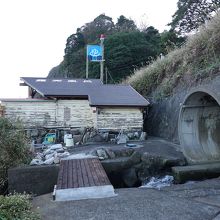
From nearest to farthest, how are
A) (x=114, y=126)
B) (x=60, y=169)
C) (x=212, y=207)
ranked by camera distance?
(x=212, y=207), (x=60, y=169), (x=114, y=126)

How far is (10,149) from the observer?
33.9ft

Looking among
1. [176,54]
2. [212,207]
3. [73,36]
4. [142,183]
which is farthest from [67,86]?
[73,36]

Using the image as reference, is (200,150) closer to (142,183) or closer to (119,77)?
(142,183)

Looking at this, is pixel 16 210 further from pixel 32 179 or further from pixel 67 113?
pixel 67 113

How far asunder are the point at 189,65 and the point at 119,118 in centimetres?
424

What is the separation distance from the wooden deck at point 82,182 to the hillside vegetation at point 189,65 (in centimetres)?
614

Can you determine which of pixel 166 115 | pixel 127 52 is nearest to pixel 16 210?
pixel 166 115

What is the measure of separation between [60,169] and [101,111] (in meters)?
7.83

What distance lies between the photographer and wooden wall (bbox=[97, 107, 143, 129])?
660 inches

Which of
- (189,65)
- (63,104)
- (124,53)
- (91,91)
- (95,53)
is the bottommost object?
(63,104)

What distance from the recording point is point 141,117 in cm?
1691

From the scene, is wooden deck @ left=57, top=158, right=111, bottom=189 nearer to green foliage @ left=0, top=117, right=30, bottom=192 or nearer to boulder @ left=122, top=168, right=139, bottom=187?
boulder @ left=122, top=168, right=139, bottom=187

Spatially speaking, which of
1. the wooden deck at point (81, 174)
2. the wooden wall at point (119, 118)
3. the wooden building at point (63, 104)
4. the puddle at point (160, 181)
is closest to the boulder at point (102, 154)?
the wooden deck at point (81, 174)

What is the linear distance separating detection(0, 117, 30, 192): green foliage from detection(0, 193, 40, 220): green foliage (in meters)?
3.92
